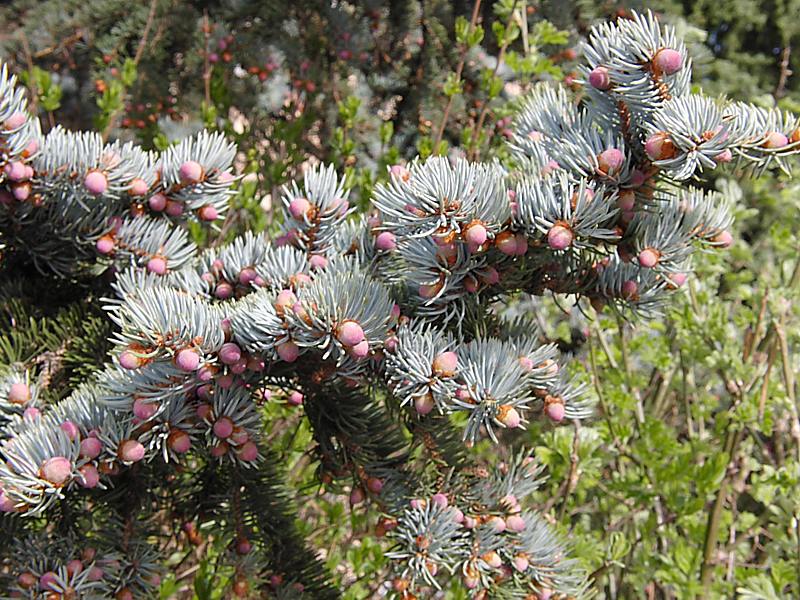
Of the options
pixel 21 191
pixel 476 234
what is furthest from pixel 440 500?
pixel 21 191

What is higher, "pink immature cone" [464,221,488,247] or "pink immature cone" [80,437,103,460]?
"pink immature cone" [464,221,488,247]

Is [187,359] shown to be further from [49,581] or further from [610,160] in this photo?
[610,160]

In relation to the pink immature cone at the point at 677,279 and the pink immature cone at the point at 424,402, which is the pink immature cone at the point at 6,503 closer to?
the pink immature cone at the point at 424,402

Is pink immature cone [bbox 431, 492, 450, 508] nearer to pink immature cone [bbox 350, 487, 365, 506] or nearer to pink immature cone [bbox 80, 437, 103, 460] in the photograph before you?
pink immature cone [bbox 350, 487, 365, 506]

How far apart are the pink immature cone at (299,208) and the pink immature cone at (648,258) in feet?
1.12

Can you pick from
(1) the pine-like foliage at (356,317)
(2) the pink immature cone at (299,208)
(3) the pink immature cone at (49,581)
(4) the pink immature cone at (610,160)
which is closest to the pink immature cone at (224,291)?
(1) the pine-like foliage at (356,317)

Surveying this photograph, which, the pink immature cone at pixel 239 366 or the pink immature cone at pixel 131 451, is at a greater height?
the pink immature cone at pixel 239 366

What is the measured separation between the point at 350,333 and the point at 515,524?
0.28 m

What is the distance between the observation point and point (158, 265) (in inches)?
31.9

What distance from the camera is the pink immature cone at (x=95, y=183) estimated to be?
0.76 m

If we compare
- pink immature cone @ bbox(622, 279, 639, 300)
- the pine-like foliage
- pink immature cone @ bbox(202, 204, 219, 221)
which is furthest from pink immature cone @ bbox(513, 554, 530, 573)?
pink immature cone @ bbox(202, 204, 219, 221)

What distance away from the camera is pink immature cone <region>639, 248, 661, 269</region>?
2.14 ft

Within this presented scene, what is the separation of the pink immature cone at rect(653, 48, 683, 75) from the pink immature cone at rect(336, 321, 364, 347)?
315mm

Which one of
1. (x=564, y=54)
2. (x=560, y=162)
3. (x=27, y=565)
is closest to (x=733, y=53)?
(x=564, y=54)
